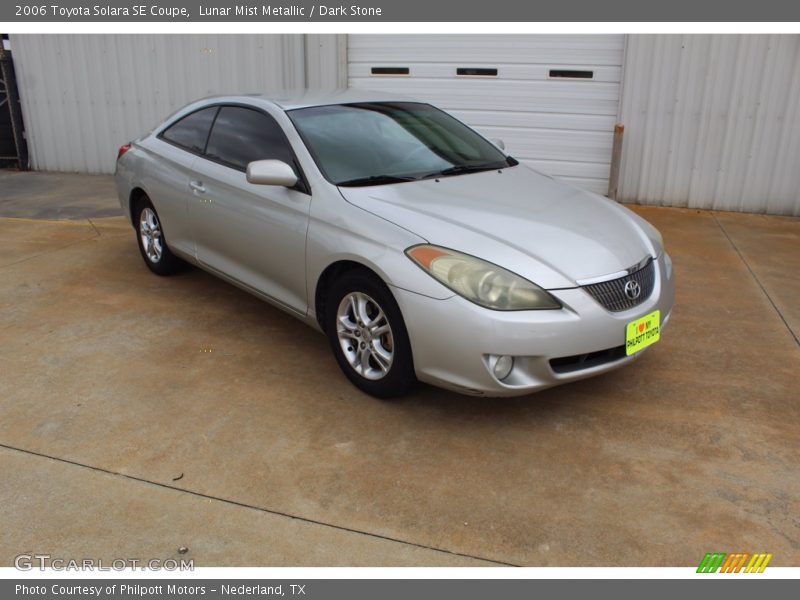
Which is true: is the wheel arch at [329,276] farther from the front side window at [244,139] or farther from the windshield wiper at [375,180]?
the front side window at [244,139]

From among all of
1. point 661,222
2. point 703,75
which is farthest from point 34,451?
point 703,75

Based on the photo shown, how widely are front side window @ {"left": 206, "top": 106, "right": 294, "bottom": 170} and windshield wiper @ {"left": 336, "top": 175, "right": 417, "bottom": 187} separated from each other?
1.32 ft

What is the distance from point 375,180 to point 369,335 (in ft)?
2.95

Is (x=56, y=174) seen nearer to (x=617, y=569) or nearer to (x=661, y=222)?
(x=661, y=222)

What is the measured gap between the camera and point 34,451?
3.17 meters

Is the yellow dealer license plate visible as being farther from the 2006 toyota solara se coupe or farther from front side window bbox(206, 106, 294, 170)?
front side window bbox(206, 106, 294, 170)

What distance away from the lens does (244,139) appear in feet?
14.2

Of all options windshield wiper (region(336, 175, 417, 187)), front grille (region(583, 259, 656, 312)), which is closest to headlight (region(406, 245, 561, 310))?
front grille (region(583, 259, 656, 312))

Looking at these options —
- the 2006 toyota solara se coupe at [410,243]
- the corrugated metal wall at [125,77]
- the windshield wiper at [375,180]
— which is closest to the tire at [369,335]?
the 2006 toyota solara se coupe at [410,243]

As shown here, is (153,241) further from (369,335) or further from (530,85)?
(530,85)

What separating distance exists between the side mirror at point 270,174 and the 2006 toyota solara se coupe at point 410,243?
0.04ft

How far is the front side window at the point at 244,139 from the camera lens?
4.07 m

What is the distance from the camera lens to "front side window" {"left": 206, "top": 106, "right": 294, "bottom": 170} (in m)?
4.07

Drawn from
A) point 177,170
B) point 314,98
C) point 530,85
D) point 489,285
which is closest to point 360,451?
point 489,285
